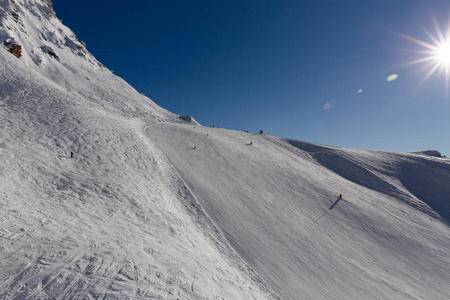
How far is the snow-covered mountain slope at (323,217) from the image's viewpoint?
9.18 metres

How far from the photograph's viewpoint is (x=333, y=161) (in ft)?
87.0

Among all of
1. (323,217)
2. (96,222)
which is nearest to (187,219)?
(96,222)

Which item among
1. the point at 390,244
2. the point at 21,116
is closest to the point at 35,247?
the point at 21,116

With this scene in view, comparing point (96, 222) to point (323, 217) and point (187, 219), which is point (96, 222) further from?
point (323, 217)

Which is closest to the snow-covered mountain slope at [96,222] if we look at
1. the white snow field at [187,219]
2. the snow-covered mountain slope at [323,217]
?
the white snow field at [187,219]

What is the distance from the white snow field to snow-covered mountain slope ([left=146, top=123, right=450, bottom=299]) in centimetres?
9

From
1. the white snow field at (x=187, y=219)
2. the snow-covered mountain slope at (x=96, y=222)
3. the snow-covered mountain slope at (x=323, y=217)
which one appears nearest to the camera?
the snow-covered mountain slope at (x=96, y=222)

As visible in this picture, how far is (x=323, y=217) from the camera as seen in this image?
13.6 m

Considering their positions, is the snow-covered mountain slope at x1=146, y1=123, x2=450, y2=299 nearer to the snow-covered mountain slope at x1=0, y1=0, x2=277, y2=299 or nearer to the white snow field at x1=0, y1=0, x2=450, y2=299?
the white snow field at x1=0, y1=0, x2=450, y2=299

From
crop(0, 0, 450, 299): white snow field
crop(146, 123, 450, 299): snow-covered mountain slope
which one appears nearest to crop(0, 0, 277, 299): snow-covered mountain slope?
crop(0, 0, 450, 299): white snow field

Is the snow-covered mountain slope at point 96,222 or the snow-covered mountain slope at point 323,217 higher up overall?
the snow-covered mountain slope at point 323,217

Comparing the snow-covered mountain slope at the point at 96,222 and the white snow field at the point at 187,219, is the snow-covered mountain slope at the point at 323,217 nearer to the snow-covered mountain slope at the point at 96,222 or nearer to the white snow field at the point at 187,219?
the white snow field at the point at 187,219

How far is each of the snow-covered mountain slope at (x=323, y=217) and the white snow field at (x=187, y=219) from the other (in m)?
0.09

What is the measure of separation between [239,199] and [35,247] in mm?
9960
